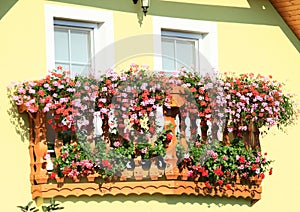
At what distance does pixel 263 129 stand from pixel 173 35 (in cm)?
Answer: 168

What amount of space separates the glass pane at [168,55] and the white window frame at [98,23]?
81cm

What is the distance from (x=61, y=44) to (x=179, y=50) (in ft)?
5.50

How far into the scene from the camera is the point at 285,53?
11961 mm

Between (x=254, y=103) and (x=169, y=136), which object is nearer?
(x=169, y=136)


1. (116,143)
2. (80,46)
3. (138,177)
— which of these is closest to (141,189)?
(138,177)

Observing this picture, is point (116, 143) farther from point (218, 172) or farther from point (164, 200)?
point (218, 172)

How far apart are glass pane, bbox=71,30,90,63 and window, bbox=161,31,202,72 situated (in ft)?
3.38

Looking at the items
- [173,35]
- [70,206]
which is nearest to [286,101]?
[173,35]

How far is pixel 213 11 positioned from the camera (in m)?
11.4

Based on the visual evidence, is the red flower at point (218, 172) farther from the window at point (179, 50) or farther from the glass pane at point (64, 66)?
the glass pane at point (64, 66)

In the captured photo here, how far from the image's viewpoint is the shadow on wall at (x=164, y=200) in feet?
31.8

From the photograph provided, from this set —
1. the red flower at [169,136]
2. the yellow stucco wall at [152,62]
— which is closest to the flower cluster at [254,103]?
the yellow stucco wall at [152,62]

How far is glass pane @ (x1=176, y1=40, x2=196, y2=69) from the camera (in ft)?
36.5

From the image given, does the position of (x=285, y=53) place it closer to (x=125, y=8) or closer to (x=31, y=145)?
(x=125, y=8)
